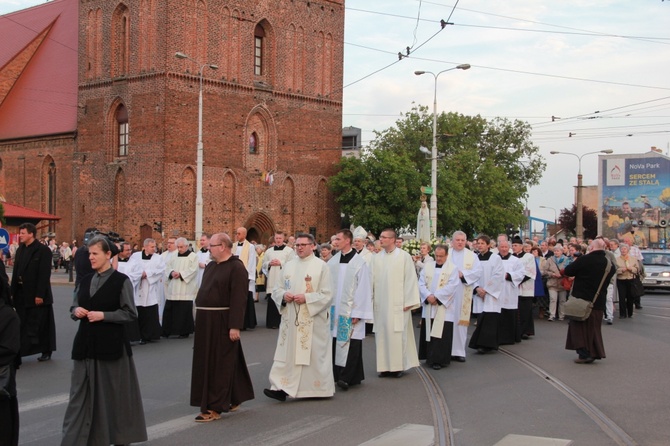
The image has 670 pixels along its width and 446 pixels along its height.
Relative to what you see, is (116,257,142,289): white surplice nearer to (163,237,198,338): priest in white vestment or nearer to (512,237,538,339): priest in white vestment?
(163,237,198,338): priest in white vestment

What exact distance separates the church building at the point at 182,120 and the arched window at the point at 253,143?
0.18 feet

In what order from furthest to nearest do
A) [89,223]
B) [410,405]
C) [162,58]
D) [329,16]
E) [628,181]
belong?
[628,181]
[329,16]
[89,223]
[162,58]
[410,405]

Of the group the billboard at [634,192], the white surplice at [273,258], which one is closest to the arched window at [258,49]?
the white surplice at [273,258]

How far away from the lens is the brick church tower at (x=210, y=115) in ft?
135

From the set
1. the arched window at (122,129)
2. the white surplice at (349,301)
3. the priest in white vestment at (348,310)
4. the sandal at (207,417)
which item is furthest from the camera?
the arched window at (122,129)

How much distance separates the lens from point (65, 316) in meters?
19.8

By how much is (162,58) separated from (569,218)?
176 feet

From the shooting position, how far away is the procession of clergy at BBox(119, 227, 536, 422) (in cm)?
856

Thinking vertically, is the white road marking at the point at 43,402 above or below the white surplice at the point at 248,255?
below

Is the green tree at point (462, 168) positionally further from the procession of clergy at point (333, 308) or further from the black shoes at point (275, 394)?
the black shoes at point (275, 394)

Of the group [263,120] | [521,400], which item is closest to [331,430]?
[521,400]

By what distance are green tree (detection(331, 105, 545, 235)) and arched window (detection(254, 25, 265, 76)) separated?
25.5 ft

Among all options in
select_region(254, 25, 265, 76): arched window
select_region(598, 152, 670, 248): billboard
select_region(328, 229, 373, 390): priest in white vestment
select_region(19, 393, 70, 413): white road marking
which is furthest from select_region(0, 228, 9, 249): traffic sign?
select_region(598, 152, 670, 248): billboard

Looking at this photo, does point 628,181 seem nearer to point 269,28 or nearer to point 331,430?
point 269,28
